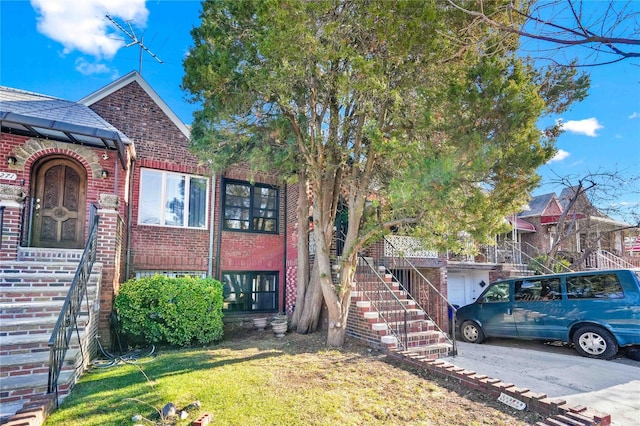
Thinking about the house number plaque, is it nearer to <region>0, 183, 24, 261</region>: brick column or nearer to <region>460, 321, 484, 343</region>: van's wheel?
<region>0, 183, 24, 261</region>: brick column

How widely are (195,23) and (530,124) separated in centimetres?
701

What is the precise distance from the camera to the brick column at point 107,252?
7152mm

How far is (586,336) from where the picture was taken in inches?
299

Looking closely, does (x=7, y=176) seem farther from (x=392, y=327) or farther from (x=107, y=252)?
(x=392, y=327)

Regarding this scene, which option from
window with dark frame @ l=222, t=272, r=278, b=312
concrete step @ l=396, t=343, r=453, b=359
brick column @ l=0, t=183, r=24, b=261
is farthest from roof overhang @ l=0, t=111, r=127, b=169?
concrete step @ l=396, t=343, r=453, b=359

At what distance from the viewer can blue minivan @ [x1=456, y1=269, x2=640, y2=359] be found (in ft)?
23.6

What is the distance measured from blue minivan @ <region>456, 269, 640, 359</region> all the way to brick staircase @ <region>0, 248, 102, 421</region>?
888 centimetres

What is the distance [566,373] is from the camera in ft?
20.4

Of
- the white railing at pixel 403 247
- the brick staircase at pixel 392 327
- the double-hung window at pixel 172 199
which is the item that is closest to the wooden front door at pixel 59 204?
the double-hung window at pixel 172 199

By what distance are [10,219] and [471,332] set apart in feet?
35.7

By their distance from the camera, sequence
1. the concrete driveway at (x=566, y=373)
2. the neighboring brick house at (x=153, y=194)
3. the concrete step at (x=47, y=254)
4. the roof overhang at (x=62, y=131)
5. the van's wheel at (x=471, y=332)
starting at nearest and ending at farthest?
the concrete driveway at (x=566, y=373) → the roof overhang at (x=62, y=131) → the concrete step at (x=47, y=254) → the neighboring brick house at (x=153, y=194) → the van's wheel at (x=471, y=332)

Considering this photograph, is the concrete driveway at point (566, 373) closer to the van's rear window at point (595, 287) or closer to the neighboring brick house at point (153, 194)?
the van's rear window at point (595, 287)

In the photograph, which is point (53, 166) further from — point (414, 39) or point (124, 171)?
point (414, 39)

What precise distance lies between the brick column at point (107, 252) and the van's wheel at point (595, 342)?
9.62 metres
